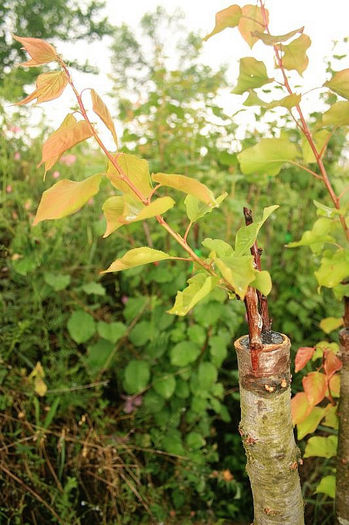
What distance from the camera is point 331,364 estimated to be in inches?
30.8

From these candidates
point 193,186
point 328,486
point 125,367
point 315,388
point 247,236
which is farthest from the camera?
point 125,367

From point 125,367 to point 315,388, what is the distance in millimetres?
935

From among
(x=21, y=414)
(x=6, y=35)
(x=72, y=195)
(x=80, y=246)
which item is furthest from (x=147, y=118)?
(x=6, y=35)

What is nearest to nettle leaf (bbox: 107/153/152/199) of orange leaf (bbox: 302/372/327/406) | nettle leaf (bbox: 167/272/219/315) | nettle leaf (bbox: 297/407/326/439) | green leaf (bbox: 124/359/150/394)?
nettle leaf (bbox: 167/272/219/315)

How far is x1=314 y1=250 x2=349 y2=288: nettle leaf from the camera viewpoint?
75 centimetres

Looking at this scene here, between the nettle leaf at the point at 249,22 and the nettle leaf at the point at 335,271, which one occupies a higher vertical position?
the nettle leaf at the point at 249,22

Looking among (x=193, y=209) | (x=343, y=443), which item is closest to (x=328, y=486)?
(x=343, y=443)

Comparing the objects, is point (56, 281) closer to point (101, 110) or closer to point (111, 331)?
point (111, 331)

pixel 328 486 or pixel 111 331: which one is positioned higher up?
pixel 111 331

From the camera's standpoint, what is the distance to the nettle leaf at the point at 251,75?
2.24 feet

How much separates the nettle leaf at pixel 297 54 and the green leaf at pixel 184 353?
0.93m

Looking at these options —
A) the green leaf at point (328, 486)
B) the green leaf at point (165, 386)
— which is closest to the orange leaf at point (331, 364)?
the green leaf at point (328, 486)

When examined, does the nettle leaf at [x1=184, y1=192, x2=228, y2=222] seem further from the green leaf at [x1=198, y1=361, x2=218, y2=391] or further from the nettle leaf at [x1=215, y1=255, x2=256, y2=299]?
the green leaf at [x1=198, y1=361, x2=218, y2=391]

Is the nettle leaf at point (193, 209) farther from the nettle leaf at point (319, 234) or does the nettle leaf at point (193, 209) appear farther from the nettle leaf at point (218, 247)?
the nettle leaf at point (319, 234)
